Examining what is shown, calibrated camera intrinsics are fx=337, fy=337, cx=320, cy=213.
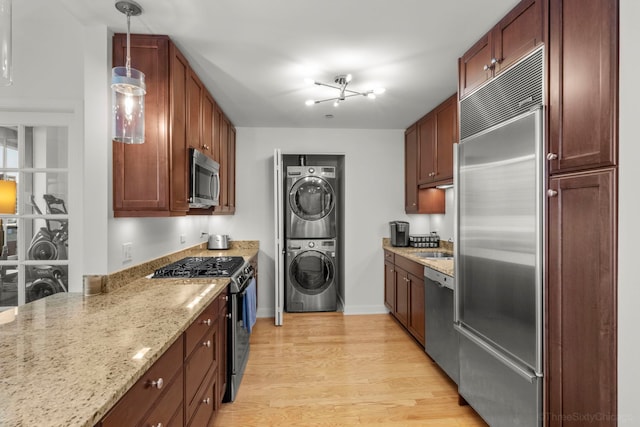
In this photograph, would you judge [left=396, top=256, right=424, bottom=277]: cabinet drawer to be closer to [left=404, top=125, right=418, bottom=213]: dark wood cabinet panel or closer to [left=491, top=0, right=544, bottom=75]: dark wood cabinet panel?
[left=404, top=125, right=418, bottom=213]: dark wood cabinet panel

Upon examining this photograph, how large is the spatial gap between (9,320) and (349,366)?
2305mm

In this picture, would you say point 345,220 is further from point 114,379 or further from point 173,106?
point 114,379

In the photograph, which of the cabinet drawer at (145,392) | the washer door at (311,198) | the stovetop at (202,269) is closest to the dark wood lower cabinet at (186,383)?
the cabinet drawer at (145,392)

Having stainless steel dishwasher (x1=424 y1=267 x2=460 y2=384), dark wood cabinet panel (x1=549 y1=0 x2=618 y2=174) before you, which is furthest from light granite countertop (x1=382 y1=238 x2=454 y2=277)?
dark wood cabinet panel (x1=549 y1=0 x2=618 y2=174)

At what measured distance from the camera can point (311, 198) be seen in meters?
4.40

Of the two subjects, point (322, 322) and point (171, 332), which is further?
point (322, 322)

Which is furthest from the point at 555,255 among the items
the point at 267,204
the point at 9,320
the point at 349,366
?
the point at 267,204

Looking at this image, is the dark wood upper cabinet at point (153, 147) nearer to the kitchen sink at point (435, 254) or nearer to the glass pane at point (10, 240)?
the glass pane at point (10, 240)

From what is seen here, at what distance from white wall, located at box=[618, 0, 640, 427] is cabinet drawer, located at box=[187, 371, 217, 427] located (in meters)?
1.76

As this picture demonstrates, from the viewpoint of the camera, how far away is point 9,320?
1.43 m

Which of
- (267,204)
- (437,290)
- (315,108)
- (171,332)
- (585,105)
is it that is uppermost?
(315,108)

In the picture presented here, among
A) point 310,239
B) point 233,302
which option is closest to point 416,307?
point 310,239

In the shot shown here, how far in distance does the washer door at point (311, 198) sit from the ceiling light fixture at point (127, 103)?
109 inches

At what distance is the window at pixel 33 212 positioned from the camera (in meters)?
2.23
